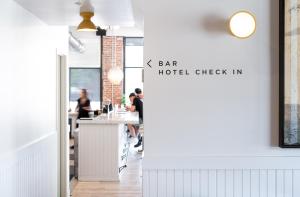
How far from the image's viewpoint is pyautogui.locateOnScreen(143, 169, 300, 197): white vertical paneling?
2824 millimetres

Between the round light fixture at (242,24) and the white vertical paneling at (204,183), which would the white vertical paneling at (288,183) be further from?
the round light fixture at (242,24)

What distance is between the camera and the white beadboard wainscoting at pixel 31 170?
3257 mm

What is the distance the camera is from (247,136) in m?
2.84

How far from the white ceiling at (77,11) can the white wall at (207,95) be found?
0.38 meters

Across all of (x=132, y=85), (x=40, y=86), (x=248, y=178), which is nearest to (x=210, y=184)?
(x=248, y=178)

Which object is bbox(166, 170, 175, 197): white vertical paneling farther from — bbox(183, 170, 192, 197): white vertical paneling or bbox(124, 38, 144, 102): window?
bbox(124, 38, 144, 102): window

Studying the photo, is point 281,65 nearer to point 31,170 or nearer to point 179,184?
point 179,184

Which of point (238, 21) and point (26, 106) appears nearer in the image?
point (238, 21)

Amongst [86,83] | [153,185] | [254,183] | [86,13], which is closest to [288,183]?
[254,183]

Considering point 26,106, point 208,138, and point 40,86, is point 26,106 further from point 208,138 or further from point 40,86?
point 208,138

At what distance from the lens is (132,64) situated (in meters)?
11.8

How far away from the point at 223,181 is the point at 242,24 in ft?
3.92

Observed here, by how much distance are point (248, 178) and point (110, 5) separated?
2.09 metres

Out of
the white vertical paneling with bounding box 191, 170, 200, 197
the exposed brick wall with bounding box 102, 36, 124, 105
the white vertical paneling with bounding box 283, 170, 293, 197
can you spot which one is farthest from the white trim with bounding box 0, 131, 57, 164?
the exposed brick wall with bounding box 102, 36, 124, 105
